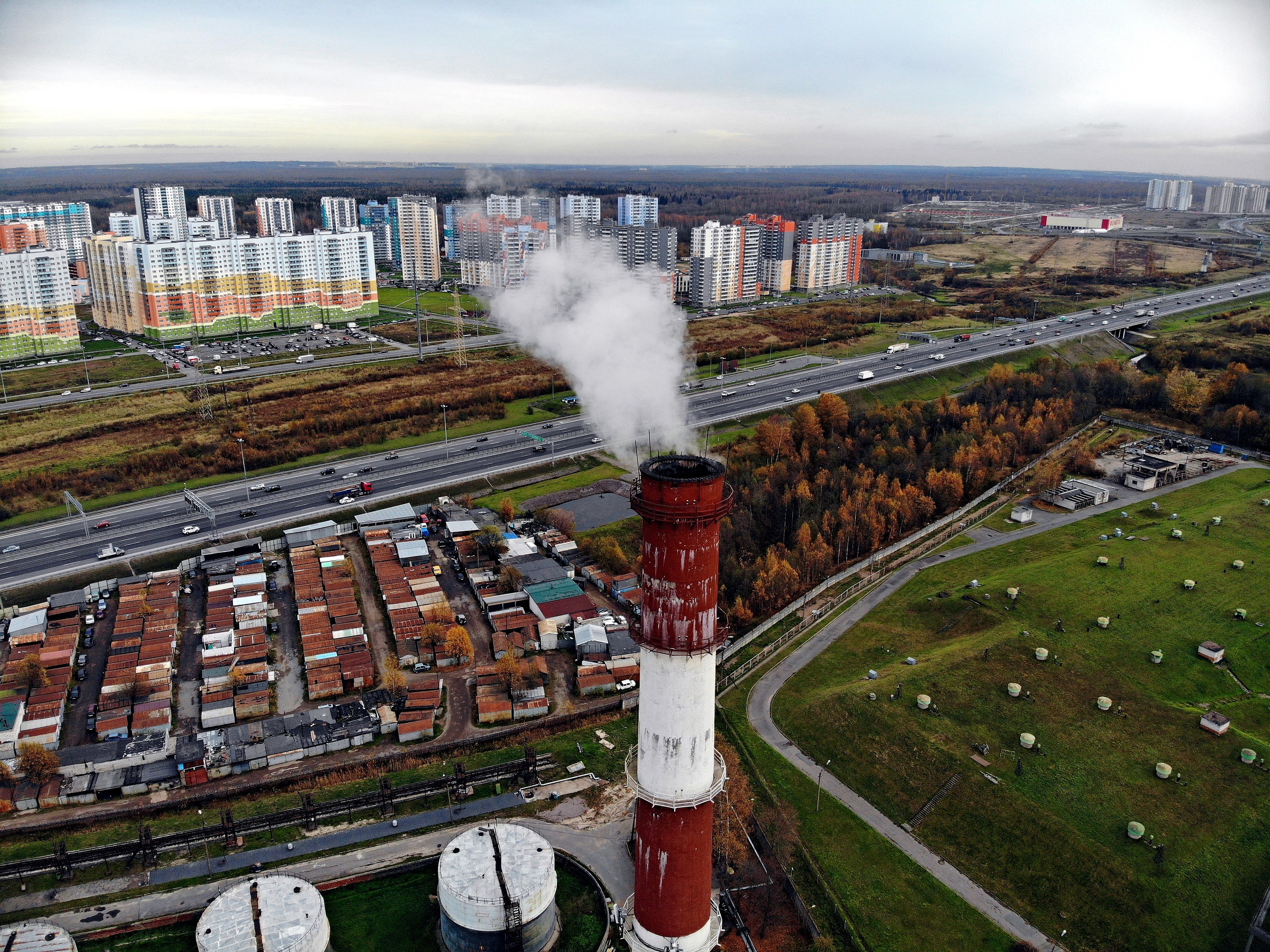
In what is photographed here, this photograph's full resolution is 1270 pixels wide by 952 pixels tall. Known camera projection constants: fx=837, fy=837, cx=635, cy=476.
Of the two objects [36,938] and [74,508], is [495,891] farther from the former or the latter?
[74,508]

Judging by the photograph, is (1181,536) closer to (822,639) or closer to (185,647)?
(822,639)

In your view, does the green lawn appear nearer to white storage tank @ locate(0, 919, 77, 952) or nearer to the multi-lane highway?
the multi-lane highway

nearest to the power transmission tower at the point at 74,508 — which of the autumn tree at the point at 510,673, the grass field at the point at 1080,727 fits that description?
the autumn tree at the point at 510,673

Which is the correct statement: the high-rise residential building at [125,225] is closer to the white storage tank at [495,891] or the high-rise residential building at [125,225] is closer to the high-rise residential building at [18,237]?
the high-rise residential building at [18,237]

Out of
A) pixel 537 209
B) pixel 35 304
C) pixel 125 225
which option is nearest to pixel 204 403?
pixel 35 304

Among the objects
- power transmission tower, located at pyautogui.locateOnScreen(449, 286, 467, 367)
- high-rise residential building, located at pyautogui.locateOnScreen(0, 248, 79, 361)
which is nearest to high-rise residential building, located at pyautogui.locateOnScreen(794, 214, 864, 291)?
power transmission tower, located at pyautogui.locateOnScreen(449, 286, 467, 367)

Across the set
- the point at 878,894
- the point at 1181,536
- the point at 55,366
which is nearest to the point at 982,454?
the point at 1181,536
